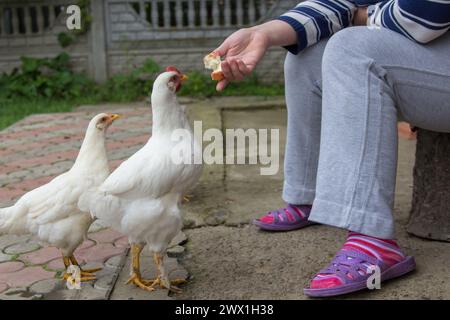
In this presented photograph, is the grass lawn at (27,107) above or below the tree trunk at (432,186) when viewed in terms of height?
below

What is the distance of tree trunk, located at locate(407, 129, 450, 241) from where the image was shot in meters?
2.09

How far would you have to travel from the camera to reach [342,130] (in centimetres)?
172

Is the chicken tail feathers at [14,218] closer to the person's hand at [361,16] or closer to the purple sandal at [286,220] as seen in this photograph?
the purple sandal at [286,220]

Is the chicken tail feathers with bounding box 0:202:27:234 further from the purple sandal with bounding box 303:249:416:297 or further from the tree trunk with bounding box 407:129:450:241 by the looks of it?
the tree trunk with bounding box 407:129:450:241

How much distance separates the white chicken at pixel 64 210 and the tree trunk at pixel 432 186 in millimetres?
1119

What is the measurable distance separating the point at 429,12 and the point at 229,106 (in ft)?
13.6

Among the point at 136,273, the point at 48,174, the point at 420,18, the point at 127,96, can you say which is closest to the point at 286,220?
the point at 136,273

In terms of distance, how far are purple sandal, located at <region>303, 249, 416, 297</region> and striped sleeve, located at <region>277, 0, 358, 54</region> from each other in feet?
2.54

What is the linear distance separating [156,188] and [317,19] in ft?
2.83

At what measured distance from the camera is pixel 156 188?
1758mm

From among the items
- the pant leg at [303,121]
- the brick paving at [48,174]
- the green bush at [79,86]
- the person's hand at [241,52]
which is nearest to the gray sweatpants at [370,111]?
the person's hand at [241,52]

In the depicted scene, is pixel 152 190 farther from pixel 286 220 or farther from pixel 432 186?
pixel 432 186

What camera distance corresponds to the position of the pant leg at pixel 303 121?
2.16 metres

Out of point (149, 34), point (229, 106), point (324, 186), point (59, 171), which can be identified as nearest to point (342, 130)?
point (324, 186)
